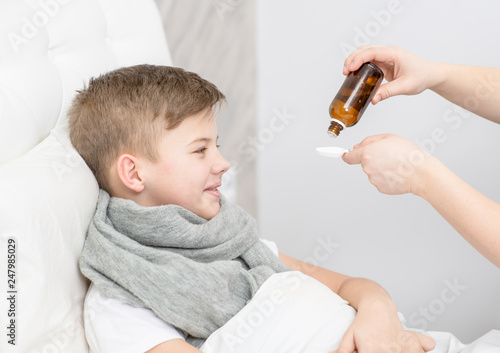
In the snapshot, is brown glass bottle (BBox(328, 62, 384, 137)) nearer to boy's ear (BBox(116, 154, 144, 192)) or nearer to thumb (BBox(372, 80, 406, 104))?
thumb (BBox(372, 80, 406, 104))

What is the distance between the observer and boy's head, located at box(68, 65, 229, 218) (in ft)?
3.50

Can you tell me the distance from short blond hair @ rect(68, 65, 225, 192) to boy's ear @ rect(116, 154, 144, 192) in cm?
2

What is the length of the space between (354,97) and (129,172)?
477 mm

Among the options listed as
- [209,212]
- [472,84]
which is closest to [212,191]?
[209,212]

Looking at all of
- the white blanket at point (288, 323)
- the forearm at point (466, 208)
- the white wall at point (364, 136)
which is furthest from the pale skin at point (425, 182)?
the white wall at point (364, 136)

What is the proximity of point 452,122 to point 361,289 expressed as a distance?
3.05ft

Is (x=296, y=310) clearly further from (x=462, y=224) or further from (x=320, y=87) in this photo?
(x=320, y=87)

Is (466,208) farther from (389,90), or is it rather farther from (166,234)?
(166,234)

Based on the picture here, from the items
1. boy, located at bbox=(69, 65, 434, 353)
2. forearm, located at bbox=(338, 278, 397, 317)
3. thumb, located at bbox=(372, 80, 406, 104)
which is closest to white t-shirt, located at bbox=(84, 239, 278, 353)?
boy, located at bbox=(69, 65, 434, 353)

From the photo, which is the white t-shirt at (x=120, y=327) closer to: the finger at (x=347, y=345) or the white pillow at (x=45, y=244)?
the white pillow at (x=45, y=244)

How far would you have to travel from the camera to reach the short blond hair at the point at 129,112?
1.07m

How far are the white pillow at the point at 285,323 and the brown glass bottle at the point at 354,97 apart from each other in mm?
322

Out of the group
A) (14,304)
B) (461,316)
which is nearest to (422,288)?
(461,316)

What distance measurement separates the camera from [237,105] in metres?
2.19
